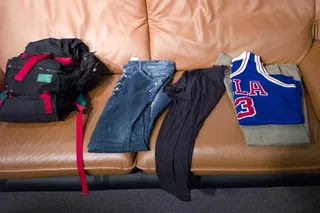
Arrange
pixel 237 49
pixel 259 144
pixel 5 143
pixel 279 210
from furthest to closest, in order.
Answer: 1. pixel 237 49
2. pixel 279 210
3. pixel 5 143
4. pixel 259 144

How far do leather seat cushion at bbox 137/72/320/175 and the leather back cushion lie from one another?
15.9 inches

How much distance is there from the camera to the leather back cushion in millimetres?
1172

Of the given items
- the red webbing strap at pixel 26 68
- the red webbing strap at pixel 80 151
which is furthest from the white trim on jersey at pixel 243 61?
the red webbing strap at pixel 26 68

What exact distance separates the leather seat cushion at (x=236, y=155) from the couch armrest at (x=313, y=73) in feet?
0.21

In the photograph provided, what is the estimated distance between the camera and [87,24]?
1254 millimetres

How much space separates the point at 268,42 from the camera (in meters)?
1.20

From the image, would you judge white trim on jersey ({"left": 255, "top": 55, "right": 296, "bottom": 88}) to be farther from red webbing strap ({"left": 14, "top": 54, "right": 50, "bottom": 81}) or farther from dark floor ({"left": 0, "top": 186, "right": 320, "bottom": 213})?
red webbing strap ({"left": 14, "top": 54, "right": 50, "bottom": 81})

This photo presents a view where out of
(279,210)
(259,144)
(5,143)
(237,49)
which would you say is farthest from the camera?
(237,49)

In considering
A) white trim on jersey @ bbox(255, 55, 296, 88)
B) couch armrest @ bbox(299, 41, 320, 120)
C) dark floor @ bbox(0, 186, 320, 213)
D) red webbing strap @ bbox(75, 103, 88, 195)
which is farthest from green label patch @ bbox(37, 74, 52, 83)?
couch armrest @ bbox(299, 41, 320, 120)

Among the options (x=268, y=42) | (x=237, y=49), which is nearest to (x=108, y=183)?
(x=237, y=49)

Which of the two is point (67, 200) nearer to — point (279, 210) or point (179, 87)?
point (179, 87)

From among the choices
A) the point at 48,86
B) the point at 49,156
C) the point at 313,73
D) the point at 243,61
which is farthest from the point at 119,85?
the point at 313,73

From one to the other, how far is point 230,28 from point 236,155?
0.64 metres

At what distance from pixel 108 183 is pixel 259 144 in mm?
656
